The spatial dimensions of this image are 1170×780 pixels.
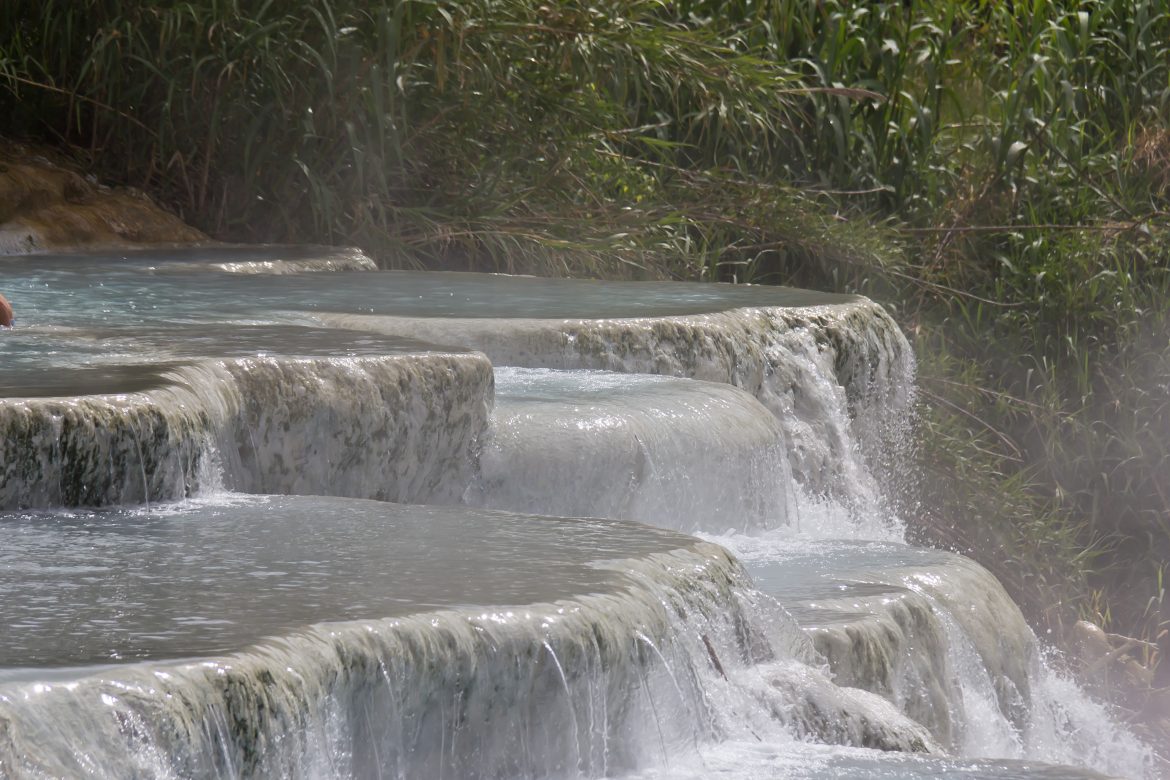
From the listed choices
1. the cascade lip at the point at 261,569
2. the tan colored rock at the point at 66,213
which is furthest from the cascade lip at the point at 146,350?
the tan colored rock at the point at 66,213

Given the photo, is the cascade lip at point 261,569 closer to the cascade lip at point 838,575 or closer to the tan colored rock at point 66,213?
the cascade lip at point 838,575

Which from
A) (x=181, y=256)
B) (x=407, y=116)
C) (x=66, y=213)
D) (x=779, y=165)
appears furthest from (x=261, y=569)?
(x=779, y=165)

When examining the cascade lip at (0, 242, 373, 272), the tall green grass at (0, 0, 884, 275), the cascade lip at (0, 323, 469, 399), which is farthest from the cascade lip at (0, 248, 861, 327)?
the tall green grass at (0, 0, 884, 275)

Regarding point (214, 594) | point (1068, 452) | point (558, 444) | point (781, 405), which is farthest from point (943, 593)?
point (1068, 452)

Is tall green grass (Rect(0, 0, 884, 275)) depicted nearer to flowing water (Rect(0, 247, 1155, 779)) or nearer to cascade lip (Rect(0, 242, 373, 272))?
cascade lip (Rect(0, 242, 373, 272))

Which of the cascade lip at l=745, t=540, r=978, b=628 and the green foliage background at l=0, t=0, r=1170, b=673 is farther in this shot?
the green foliage background at l=0, t=0, r=1170, b=673

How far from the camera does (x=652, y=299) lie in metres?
6.92

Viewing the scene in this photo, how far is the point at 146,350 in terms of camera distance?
4.73 m

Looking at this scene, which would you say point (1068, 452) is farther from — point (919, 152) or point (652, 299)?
point (652, 299)

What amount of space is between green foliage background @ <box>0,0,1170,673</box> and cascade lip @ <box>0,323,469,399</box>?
2.93 metres

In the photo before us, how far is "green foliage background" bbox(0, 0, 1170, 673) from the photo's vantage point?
807 centimetres

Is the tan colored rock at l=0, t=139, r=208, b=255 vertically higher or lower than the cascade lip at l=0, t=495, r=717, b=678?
higher

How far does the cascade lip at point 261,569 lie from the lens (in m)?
2.90

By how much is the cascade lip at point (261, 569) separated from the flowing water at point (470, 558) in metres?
0.01
